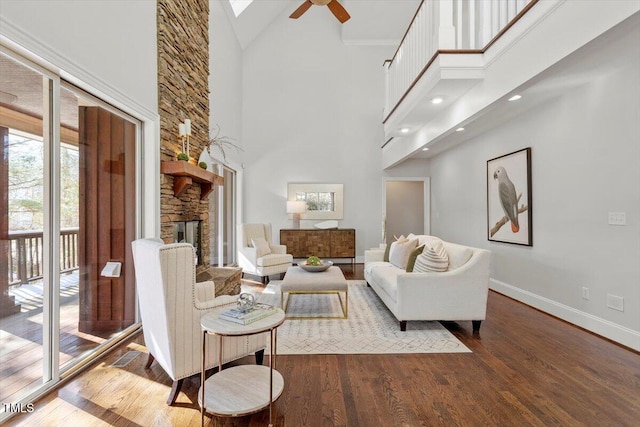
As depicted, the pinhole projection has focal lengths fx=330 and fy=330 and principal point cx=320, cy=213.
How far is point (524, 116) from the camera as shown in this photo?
13.4 ft

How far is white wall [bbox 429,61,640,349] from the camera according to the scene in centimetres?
283

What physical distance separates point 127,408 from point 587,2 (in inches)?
151

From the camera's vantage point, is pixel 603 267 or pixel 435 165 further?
pixel 435 165

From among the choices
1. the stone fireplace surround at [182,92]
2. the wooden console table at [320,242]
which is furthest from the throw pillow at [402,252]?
the stone fireplace surround at [182,92]

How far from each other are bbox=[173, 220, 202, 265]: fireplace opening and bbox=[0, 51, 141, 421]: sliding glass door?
2.71 ft

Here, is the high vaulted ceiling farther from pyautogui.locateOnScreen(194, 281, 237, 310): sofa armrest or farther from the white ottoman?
pyautogui.locateOnScreen(194, 281, 237, 310): sofa armrest

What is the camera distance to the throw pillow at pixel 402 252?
4223 mm

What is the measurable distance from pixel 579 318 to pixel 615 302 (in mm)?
435

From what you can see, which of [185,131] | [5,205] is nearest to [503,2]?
[185,131]

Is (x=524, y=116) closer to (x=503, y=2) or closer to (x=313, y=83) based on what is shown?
(x=503, y=2)

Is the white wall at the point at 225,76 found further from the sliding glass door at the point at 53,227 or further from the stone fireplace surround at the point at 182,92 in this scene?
the sliding glass door at the point at 53,227

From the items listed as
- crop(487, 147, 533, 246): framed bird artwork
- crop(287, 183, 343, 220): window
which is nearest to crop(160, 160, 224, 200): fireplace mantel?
crop(287, 183, 343, 220): window

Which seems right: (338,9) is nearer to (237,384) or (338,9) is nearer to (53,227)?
(53,227)

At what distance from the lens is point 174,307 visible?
1.96 meters
